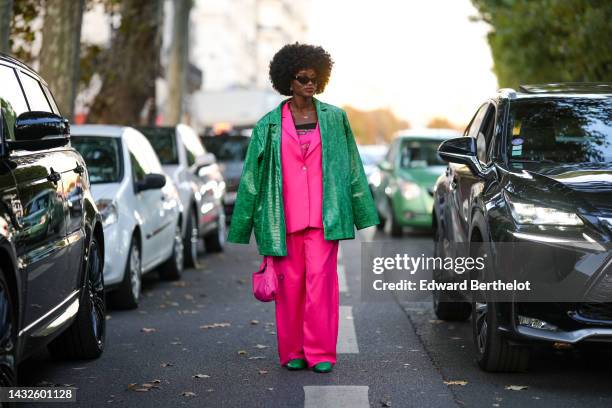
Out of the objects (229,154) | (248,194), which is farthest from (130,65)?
(248,194)

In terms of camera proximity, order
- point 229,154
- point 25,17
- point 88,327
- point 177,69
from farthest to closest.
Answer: point 177,69, point 229,154, point 25,17, point 88,327

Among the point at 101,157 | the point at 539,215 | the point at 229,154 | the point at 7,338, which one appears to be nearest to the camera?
the point at 7,338

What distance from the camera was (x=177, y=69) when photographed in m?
32.3

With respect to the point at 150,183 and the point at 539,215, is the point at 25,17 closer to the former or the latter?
the point at 150,183

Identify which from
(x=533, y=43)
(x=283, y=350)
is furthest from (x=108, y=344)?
(x=533, y=43)

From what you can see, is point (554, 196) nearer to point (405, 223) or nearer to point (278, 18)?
point (405, 223)

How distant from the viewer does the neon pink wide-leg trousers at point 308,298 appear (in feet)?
25.3

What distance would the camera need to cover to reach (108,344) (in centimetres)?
921

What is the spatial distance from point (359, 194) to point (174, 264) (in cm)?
639

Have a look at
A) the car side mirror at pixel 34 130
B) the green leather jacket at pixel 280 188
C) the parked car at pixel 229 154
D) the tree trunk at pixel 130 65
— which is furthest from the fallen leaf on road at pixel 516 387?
the tree trunk at pixel 130 65

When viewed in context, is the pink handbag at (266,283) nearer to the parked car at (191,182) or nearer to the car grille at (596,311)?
the car grille at (596,311)

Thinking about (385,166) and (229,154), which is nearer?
(385,166)

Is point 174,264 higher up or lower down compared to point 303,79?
lower down

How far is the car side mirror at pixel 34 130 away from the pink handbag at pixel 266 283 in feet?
5.58
